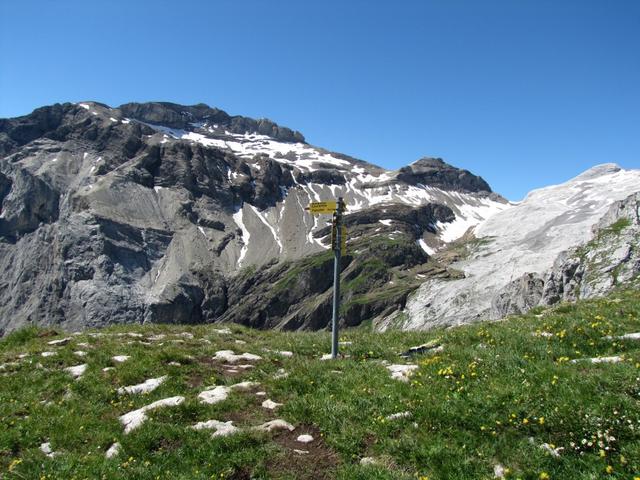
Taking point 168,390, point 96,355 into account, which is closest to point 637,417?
point 168,390

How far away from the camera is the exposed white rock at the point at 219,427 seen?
1108cm

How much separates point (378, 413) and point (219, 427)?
3982 mm

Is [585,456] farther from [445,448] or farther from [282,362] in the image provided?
[282,362]

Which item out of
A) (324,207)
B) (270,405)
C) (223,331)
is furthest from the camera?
(223,331)

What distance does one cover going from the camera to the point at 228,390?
44.8ft

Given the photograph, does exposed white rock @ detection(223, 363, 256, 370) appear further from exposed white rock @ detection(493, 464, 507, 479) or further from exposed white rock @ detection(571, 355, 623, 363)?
exposed white rock @ detection(571, 355, 623, 363)

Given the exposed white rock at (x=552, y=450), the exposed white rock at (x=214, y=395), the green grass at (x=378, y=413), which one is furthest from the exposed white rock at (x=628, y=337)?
the exposed white rock at (x=214, y=395)

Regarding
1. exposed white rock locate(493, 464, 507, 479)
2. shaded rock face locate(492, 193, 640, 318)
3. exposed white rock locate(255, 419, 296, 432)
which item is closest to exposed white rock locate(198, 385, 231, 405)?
exposed white rock locate(255, 419, 296, 432)

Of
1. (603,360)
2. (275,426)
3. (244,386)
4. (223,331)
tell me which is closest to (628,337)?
(603,360)

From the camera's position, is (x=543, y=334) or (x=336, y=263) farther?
(x=336, y=263)

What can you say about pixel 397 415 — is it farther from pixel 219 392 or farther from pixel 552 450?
pixel 219 392

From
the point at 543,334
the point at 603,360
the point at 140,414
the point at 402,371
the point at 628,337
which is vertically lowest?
the point at 140,414

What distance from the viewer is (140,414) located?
40.8 feet

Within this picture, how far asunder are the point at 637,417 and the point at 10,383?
58.7 feet
